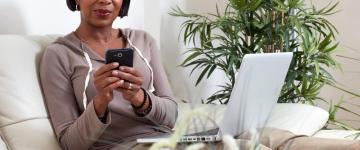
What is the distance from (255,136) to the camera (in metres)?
0.55

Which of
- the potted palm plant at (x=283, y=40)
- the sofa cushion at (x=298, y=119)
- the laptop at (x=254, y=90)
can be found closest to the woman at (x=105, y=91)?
the laptop at (x=254, y=90)

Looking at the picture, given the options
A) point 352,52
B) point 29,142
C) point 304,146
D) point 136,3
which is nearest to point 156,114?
point 29,142

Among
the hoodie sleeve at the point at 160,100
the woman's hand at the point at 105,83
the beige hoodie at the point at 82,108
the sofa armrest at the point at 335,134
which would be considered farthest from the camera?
the sofa armrest at the point at 335,134

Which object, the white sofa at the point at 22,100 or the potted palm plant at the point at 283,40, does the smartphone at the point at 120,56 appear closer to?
the white sofa at the point at 22,100

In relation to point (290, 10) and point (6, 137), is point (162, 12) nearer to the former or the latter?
point (290, 10)

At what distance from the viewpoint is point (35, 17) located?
1.79 m

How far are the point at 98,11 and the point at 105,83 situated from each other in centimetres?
38

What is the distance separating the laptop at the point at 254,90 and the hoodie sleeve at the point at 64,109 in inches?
Answer: 6.5

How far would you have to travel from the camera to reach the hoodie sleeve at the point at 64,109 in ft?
4.30

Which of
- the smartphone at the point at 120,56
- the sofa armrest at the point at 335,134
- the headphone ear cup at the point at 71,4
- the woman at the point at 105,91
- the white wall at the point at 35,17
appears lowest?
the sofa armrest at the point at 335,134

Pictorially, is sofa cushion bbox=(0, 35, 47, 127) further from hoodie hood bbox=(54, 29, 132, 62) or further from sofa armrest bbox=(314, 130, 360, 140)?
sofa armrest bbox=(314, 130, 360, 140)

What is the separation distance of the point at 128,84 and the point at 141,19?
1.27m

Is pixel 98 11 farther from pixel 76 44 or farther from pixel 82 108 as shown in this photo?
pixel 82 108

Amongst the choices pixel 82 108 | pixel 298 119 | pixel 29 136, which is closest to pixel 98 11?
pixel 82 108
